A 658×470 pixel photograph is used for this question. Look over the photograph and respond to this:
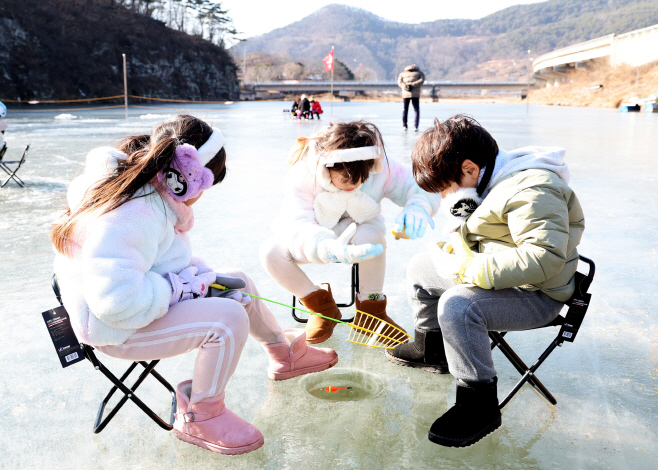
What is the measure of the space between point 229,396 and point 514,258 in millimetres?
1197

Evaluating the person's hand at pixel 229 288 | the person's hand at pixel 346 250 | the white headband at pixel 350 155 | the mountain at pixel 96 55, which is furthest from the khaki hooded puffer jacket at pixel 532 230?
the mountain at pixel 96 55

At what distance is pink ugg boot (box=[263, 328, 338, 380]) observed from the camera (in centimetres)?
226

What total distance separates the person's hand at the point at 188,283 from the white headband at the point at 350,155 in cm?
83

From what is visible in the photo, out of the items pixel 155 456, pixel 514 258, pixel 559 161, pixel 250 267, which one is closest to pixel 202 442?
pixel 155 456

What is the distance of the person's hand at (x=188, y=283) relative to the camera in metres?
1.73

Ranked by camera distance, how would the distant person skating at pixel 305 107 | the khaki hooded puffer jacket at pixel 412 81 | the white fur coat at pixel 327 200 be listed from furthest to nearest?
the distant person skating at pixel 305 107
the khaki hooded puffer jacket at pixel 412 81
the white fur coat at pixel 327 200

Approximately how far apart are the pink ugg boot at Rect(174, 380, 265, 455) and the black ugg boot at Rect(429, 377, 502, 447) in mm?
597

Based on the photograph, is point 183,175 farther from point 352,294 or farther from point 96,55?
point 96,55

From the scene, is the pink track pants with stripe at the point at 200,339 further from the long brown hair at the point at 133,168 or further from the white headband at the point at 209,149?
the white headband at the point at 209,149

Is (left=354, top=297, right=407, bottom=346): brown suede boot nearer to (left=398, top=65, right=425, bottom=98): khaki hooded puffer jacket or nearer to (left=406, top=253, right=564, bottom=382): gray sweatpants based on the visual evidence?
(left=406, top=253, right=564, bottom=382): gray sweatpants

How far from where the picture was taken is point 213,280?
1.88 metres

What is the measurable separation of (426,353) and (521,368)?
1.46 feet

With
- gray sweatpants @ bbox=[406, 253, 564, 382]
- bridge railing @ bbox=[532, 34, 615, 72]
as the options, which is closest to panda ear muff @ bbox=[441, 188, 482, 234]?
gray sweatpants @ bbox=[406, 253, 564, 382]

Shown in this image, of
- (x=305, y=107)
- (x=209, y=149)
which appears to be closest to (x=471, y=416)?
(x=209, y=149)
